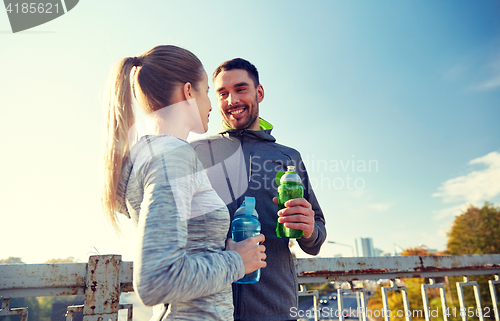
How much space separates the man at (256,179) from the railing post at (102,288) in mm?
887

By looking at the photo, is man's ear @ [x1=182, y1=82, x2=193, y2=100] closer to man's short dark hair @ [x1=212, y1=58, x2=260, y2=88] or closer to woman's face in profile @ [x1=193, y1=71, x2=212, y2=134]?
woman's face in profile @ [x1=193, y1=71, x2=212, y2=134]

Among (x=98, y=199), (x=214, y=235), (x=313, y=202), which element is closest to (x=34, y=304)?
(x=98, y=199)

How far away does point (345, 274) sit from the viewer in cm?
289

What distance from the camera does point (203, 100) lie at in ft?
5.20

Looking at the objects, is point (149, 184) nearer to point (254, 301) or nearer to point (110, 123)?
point (110, 123)

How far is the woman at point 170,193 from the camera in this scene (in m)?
1.02

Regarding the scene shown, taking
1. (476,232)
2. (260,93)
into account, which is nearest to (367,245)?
(476,232)

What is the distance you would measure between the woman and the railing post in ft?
2.95

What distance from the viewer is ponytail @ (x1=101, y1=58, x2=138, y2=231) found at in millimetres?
1337

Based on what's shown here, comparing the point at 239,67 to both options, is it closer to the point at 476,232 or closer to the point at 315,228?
the point at 315,228

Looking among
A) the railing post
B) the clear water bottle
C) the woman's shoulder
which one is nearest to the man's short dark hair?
the clear water bottle

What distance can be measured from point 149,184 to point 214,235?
39 cm

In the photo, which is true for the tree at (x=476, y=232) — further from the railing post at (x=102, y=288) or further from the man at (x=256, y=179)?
the railing post at (x=102, y=288)

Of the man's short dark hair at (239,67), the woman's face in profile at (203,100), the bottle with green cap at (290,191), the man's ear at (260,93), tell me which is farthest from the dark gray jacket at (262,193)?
the woman's face in profile at (203,100)
